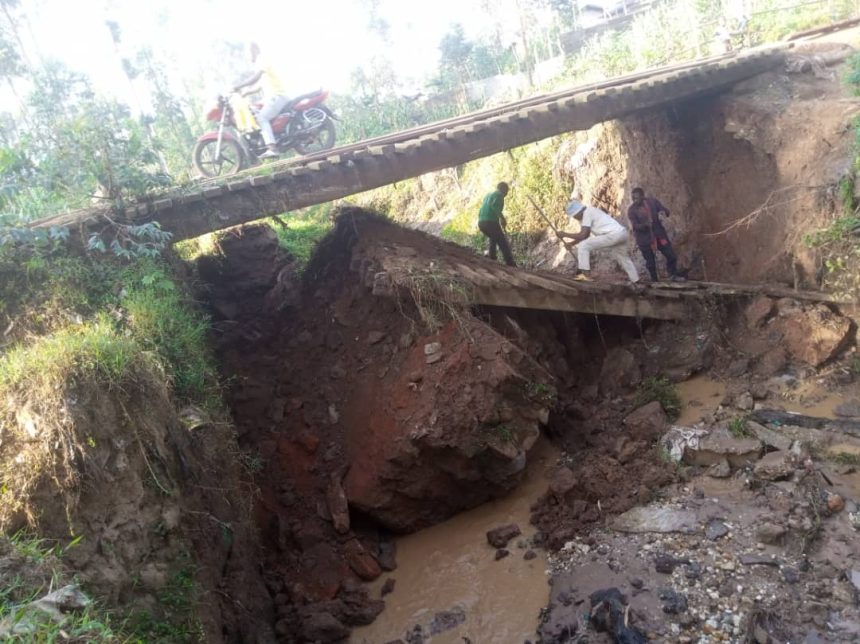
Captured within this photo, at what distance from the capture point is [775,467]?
245 inches

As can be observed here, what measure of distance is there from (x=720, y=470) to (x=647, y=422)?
3.63 feet

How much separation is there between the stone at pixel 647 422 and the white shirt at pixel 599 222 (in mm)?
2597

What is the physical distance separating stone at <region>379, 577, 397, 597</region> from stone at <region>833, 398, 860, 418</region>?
5.60 metres

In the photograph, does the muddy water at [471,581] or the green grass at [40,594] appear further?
the muddy water at [471,581]

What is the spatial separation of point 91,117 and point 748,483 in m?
8.77

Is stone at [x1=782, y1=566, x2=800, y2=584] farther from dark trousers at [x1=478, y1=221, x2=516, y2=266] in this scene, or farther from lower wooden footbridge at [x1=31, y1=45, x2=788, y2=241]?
lower wooden footbridge at [x1=31, y1=45, x2=788, y2=241]

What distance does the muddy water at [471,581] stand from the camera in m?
5.61

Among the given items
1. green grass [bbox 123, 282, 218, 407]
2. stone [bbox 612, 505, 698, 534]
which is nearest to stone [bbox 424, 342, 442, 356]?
green grass [bbox 123, 282, 218, 407]

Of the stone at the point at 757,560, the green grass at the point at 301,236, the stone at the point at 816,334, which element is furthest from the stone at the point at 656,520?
the green grass at the point at 301,236

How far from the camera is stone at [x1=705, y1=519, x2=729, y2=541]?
5699mm

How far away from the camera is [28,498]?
3609mm

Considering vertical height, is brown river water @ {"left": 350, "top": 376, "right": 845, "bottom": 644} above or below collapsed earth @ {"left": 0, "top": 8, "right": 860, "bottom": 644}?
below

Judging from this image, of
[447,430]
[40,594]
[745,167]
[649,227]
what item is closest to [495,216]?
[649,227]

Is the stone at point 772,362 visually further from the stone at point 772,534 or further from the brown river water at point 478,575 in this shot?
the stone at point 772,534
